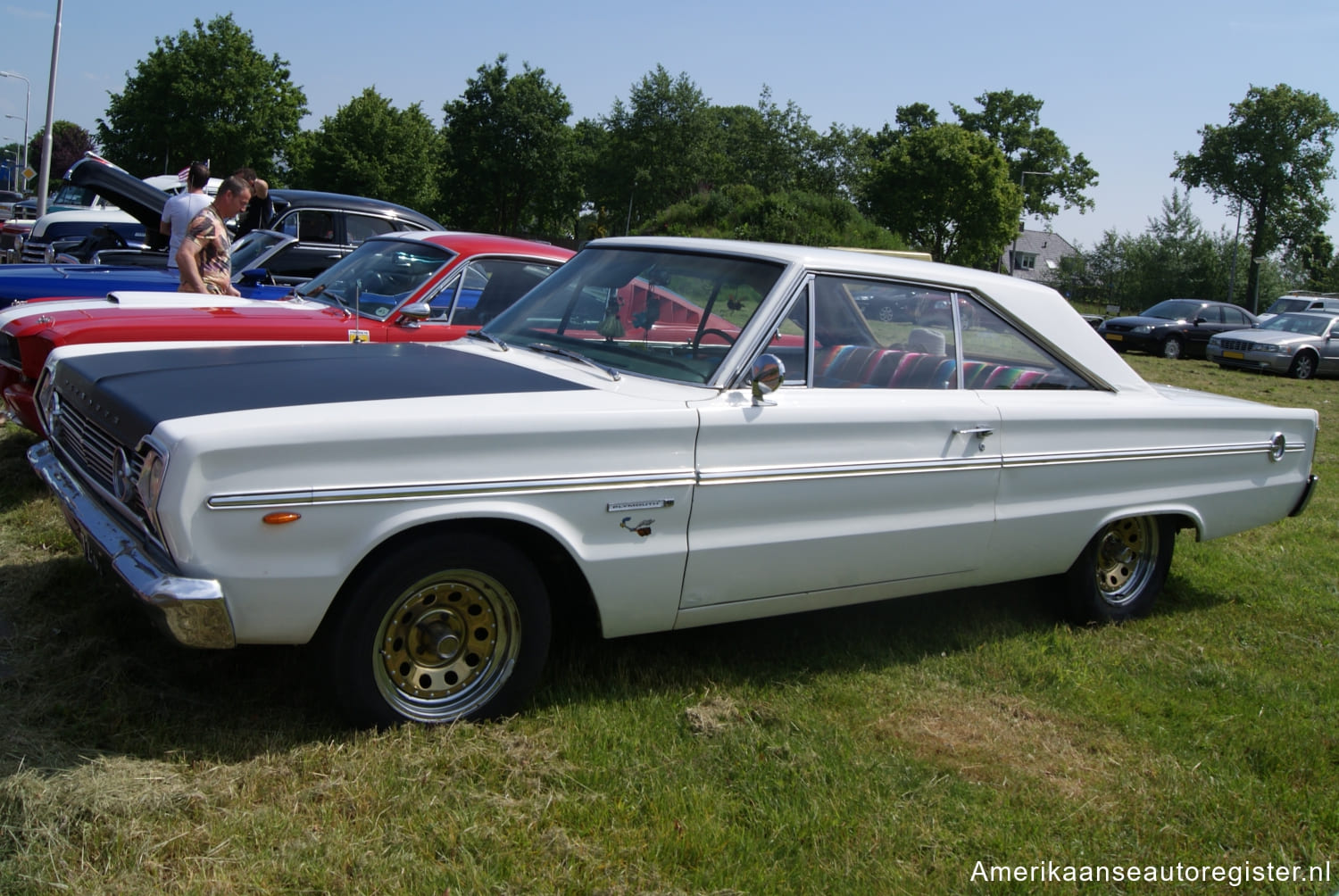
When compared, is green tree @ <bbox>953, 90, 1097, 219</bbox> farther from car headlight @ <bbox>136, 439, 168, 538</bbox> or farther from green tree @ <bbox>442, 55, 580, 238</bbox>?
car headlight @ <bbox>136, 439, 168, 538</bbox>

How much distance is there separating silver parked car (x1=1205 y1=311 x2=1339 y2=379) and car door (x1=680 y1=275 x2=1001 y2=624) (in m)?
19.5

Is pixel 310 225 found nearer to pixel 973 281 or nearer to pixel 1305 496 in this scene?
pixel 973 281

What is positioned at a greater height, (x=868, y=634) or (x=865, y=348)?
(x=865, y=348)

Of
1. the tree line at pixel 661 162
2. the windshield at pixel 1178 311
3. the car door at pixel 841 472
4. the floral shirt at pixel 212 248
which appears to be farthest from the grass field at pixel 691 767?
the tree line at pixel 661 162

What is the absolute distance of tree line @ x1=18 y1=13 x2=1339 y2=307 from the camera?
46.1 meters

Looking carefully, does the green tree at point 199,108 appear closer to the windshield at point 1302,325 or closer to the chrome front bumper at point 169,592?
the windshield at point 1302,325

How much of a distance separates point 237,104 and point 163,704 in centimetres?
4921

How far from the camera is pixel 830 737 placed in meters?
3.44

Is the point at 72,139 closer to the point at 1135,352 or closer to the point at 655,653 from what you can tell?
the point at 1135,352

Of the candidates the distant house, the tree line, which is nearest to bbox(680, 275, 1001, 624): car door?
the tree line

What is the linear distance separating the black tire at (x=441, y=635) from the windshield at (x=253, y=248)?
7134 mm

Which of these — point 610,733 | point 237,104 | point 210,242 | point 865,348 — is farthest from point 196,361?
point 237,104

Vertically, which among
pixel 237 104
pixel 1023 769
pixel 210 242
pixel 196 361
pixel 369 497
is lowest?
pixel 1023 769

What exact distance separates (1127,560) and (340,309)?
4588mm
